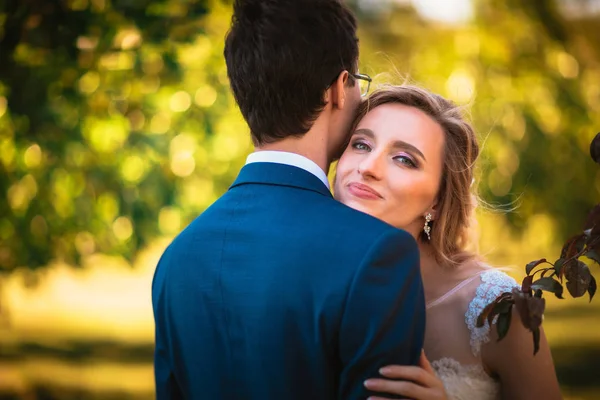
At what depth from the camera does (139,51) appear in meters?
5.03

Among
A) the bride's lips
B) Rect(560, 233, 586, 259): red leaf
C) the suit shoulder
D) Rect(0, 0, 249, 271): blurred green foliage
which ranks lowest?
Rect(560, 233, 586, 259): red leaf

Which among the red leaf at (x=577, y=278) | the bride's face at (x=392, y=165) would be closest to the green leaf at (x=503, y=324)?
the red leaf at (x=577, y=278)

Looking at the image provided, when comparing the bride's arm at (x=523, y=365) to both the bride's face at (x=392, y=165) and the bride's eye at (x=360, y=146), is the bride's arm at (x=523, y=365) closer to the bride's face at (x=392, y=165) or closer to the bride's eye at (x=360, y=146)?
the bride's face at (x=392, y=165)

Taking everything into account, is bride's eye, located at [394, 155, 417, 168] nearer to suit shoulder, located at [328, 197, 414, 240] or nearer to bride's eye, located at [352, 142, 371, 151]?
bride's eye, located at [352, 142, 371, 151]

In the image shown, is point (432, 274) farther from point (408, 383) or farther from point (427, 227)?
point (408, 383)

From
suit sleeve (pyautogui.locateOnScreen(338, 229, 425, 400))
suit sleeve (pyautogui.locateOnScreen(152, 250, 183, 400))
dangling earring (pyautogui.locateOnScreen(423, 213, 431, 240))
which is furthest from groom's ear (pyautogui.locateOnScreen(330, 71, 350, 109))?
dangling earring (pyautogui.locateOnScreen(423, 213, 431, 240))

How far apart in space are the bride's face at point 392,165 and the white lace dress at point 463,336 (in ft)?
1.23

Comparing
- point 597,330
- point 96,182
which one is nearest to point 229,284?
point 96,182

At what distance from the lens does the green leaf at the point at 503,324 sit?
2.12 m

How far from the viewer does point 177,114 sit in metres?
5.76

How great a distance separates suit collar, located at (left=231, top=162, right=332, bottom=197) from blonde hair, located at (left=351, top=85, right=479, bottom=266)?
0.64 m

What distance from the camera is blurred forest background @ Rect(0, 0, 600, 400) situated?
15.4 ft

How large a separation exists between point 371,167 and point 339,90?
0.44 metres

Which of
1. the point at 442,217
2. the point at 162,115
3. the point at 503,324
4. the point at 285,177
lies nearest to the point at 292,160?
the point at 285,177
